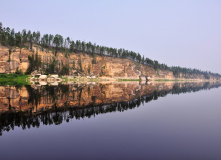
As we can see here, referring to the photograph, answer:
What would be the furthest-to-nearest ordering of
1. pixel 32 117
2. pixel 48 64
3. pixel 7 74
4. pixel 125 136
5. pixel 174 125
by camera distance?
1. pixel 48 64
2. pixel 7 74
3. pixel 32 117
4. pixel 174 125
5. pixel 125 136

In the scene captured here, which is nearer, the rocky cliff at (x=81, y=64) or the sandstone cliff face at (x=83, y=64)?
the sandstone cliff face at (x=83, y=64)

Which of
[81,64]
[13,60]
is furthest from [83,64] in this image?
[13,60]

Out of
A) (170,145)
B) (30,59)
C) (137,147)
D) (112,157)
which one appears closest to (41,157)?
(112,157)

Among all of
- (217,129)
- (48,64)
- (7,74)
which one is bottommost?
(217,129)

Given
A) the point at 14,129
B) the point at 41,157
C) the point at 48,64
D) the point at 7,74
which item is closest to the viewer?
the point at 41,157

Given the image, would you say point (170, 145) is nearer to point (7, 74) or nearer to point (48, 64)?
point (7, 74)

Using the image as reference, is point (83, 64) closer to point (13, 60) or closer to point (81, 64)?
point (81, 64)

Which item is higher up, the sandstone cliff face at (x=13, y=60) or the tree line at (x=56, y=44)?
the tree line at (x=56, y=44)

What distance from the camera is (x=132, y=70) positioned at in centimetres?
15162

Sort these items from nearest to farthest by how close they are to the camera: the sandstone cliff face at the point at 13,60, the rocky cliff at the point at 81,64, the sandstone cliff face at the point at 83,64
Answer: the sandstone cliff face at the point at 13,60 → the sandstone cliff face at the point at 83,64 → the rocky cliff at the point at 81,64

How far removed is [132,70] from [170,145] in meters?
146

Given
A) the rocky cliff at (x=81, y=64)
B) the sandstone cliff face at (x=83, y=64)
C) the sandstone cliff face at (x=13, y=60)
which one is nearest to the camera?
the sandstone cliff face at (x=13, y=60)

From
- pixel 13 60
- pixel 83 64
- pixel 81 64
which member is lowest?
pixel 13 60

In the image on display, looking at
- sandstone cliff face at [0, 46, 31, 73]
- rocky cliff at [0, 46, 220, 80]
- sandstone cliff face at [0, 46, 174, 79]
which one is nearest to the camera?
sandstone cliff face at [0, 46, 31, 73]
